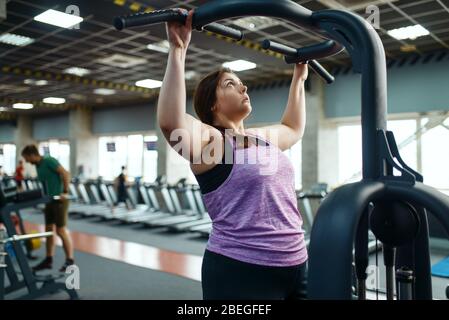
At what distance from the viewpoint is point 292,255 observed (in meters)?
0.99

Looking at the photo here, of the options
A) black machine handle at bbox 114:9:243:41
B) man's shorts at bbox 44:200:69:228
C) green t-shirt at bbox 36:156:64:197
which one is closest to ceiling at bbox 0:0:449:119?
green t-shirt at bbox 36:156:64:197

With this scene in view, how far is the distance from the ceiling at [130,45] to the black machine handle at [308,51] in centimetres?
395

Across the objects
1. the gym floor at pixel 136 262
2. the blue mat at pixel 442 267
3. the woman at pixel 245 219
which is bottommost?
the gym floor at pixel 136 262

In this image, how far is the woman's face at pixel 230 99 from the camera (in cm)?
107

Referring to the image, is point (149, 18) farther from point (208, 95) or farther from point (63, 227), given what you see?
point (63, 227)

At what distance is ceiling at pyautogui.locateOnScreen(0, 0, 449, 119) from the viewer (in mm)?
5152

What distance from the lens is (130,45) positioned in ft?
22.9

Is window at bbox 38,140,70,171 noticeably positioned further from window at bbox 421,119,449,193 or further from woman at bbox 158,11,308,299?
woman at bbox 158,11,308,299

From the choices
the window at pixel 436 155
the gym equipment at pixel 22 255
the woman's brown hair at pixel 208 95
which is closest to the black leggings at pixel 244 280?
the woman's brown hair at pixel 208 95

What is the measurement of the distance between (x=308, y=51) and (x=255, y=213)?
484 mm

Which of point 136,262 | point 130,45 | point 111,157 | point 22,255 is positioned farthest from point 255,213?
point 111,157

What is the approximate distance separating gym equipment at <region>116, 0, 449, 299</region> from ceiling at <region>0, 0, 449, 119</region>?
4.24 m

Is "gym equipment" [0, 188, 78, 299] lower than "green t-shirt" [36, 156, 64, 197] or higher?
lower

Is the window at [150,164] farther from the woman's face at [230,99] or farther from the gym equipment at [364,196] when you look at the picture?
the gym equipment at [364,196]
